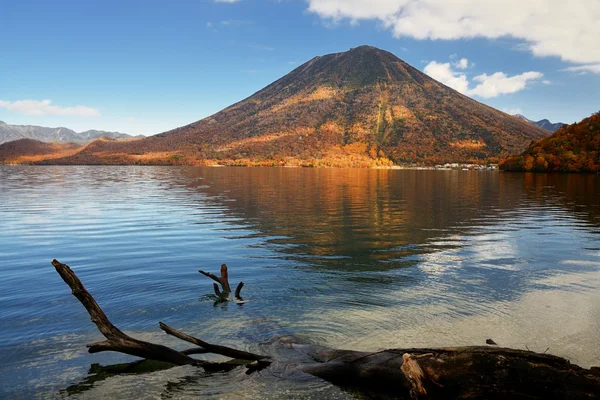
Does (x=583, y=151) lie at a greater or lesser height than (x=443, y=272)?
greater

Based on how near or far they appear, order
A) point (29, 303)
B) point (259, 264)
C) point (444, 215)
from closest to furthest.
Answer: point (29, 303), point (259, 264), point (444, 215)

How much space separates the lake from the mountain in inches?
4637

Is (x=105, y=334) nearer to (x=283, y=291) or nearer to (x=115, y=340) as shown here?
(x=115, y=340)

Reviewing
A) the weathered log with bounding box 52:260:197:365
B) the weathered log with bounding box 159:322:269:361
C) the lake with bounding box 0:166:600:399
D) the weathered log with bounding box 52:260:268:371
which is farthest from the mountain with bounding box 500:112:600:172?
the weathered log with bounding box 52:260:197:365

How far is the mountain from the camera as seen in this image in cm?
12419

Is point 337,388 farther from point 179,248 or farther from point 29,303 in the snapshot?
point 179,248

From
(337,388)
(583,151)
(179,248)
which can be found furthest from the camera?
(583,151)

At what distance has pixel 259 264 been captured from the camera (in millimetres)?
16922

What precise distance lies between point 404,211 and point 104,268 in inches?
1026

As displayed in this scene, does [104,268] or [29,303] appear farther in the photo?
[104,268]

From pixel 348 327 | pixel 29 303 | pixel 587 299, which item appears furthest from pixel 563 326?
pixel 29 303

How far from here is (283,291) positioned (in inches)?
519

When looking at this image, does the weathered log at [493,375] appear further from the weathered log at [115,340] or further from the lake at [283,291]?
the weathered log at [115,340]

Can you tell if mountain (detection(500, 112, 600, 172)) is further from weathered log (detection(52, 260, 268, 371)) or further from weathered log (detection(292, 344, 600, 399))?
weathered log (detection(52, 260, 268, 371))
